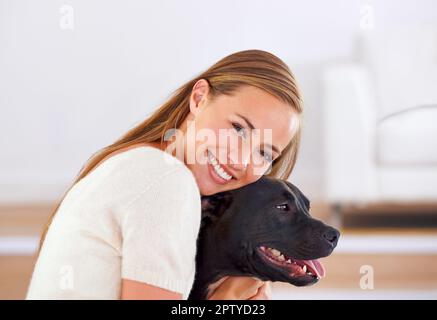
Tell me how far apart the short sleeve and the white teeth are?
0.07m

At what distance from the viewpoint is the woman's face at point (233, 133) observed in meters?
0.72

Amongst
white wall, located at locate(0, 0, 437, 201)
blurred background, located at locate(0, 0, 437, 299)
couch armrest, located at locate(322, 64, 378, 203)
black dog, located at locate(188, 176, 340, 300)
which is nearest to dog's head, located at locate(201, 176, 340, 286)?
black dog, located at locate(188, 176, 340, 300)

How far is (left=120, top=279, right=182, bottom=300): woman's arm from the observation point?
646mm

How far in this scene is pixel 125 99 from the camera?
7.27 feet

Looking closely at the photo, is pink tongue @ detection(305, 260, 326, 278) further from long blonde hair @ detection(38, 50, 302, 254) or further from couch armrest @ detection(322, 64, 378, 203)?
couch armrest @ detection(322, 64, 378, 203)

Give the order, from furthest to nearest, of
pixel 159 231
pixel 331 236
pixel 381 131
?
pixel 381 131
pixel 331 236
pixel 159 231

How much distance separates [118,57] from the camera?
2166 mm

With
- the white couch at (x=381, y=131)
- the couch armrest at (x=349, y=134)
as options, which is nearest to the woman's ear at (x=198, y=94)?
the white couch at (x=381, y=131)

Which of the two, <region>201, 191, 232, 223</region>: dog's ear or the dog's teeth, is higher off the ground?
<region>201, 191, 232, 223</region>: dog's ear

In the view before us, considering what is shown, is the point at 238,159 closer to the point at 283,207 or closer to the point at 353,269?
the point at 283,207

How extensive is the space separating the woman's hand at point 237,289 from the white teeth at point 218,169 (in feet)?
0.41

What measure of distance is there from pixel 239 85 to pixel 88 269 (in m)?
0.25

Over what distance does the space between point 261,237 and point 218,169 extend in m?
0.09

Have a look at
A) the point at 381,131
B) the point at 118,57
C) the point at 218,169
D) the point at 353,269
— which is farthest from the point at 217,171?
the point at 118,57
